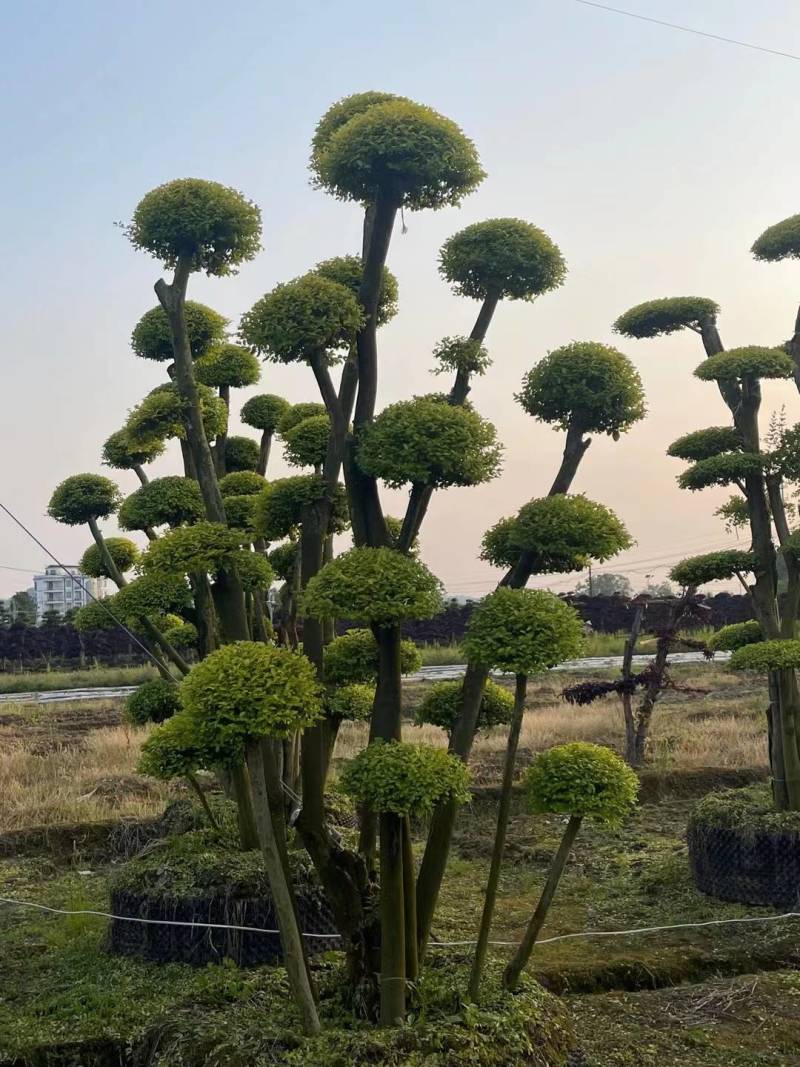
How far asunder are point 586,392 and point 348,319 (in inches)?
35.7

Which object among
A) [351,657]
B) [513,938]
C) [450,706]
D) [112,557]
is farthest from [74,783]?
[450,706]

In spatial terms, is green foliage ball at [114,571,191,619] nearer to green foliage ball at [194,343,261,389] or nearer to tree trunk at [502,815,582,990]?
green foliage ball at [194,343,261,389]

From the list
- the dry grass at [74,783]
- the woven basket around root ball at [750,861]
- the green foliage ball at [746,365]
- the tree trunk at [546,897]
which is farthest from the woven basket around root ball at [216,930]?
the green foliage ball at [746,365]

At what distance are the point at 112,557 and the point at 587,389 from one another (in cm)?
377

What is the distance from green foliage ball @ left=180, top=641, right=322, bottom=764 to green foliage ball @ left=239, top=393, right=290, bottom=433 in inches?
122

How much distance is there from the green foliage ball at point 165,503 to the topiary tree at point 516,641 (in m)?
2.37

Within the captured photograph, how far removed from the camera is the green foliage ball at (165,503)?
5270 mm

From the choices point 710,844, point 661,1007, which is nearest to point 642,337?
point 710,844

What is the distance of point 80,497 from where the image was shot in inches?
238

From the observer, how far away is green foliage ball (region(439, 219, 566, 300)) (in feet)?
12.8

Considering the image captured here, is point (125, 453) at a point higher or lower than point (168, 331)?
lower

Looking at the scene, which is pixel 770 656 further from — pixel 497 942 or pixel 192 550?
pixel 192 550

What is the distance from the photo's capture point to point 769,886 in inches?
222

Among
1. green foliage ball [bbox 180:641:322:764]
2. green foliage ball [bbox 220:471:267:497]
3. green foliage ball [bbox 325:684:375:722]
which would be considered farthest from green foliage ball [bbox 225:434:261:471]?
green foliage ball [bbox 180:641:322:764]
